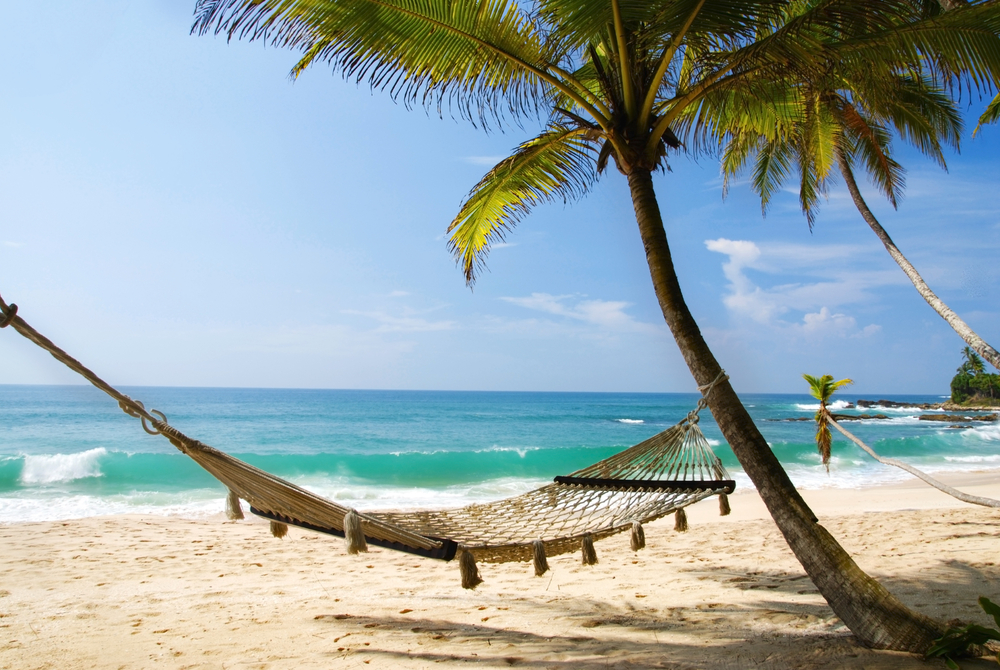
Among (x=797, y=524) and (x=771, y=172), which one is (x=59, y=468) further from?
(x=797, y=524)

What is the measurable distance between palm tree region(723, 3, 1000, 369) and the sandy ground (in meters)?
1.55

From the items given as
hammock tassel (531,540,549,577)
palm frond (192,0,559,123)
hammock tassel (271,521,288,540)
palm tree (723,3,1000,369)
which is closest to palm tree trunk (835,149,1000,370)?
palm tree (723,3,1000,369)

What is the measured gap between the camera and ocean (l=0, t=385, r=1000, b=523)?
6.79 m

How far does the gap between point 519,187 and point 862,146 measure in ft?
11.3

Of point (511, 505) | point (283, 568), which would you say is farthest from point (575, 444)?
point (511, 505)

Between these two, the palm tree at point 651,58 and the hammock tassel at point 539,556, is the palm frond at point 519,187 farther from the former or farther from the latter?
the hammock tassel at point 539,556

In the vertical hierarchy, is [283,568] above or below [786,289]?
below

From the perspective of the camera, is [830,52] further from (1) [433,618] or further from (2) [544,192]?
(1) [433,618]

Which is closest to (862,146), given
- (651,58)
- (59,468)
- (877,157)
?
(877,157)

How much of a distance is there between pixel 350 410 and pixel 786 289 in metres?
20.5

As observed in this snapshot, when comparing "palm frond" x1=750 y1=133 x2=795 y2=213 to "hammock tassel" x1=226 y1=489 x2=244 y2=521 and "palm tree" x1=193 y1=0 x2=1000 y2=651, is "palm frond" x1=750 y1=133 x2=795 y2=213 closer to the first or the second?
"palm tree" x1=193 y1=0 x2=1000 y2=651

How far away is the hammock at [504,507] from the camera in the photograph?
1663 millimetres

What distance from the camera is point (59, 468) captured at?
29.8 feet

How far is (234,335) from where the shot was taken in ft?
80.3
